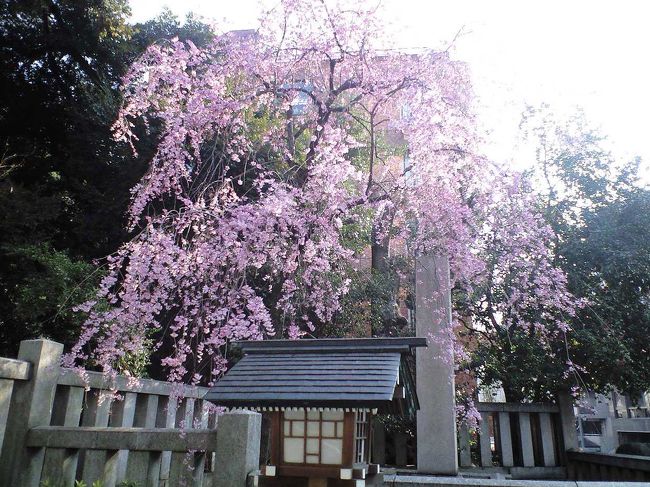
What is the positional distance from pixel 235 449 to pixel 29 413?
1.89 metres

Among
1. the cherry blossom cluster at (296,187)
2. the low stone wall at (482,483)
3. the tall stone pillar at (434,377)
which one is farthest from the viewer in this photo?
the tall stone pillar at (434,377)

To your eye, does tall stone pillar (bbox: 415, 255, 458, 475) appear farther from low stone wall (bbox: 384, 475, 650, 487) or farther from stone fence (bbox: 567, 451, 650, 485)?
stone fence (bbox: 567, 451, 650, 485)

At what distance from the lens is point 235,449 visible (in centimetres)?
333

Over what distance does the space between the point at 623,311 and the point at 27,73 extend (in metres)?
14.0

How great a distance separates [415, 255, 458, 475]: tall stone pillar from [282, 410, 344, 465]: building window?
12.1 ft

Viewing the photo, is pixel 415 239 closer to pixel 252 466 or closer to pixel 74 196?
pixel 252 466

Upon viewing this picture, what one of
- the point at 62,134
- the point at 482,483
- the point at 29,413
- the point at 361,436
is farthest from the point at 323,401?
the point at 62,134

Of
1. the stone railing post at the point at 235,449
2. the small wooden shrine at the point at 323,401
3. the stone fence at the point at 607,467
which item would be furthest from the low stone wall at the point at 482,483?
the stone fence at the point at 607,467

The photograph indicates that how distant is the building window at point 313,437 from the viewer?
3.88m

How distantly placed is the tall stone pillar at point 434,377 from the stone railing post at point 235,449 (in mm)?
4400

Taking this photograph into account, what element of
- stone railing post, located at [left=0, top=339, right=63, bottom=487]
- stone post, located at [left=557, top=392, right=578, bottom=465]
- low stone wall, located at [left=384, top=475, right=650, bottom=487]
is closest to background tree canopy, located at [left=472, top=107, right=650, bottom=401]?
stone post, located at [left=557, top=392, right=578, bottom=465]

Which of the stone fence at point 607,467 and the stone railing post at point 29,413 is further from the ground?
the stone railing post at point 29,413

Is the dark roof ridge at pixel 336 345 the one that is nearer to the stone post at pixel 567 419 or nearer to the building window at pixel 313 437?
the building window at pixel 313 437

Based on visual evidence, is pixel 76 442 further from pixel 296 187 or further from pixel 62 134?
pixel 62 134
